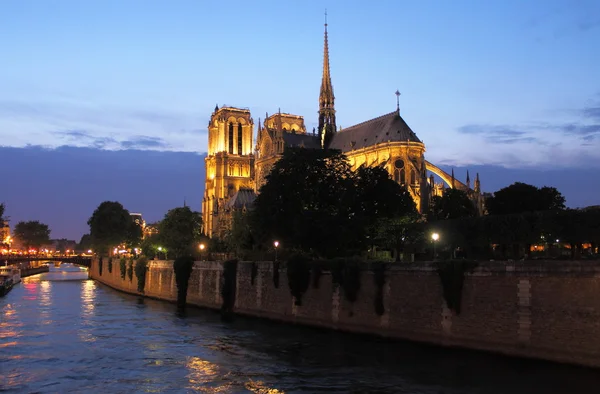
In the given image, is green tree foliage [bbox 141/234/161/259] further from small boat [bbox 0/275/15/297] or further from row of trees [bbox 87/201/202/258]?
small boat [bbox 0/275/15/297]

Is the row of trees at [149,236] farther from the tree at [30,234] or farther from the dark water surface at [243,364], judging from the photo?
the tree at [30,234]

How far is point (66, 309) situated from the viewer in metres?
50.1

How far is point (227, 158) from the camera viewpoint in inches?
4813

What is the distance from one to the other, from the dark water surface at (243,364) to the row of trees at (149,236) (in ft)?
118

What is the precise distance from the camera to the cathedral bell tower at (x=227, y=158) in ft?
398

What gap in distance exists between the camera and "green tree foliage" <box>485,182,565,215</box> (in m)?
78.2

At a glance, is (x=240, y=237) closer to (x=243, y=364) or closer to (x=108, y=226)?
(x=243, y=364)

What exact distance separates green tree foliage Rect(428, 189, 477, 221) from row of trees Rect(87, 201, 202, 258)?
1136 inches

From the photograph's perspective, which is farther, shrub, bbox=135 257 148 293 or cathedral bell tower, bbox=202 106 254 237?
cathedral bell tower, bbox=202 106 254 237

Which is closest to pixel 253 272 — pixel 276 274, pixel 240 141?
pixel 276 274

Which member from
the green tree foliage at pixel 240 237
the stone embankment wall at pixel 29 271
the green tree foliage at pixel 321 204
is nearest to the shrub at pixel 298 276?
the green tree foliage at pixel 321 204

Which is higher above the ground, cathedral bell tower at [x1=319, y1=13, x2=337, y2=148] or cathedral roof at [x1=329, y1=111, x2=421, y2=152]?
cathedral bell tower at [x1=319, y1=13, x2=337, y2=148]

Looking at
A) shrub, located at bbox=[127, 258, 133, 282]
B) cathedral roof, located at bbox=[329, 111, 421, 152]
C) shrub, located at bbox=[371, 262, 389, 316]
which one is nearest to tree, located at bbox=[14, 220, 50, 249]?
cathedral roof, located at bbox=[329, 111, 421, 152]

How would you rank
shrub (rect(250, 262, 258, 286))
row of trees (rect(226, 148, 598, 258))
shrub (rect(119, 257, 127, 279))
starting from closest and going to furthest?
row of trees (rect(226, 148, 598, 258))
shrub (rect(250, 262, 258, 286))
shrub (rect(119, 257, 127, 279))
